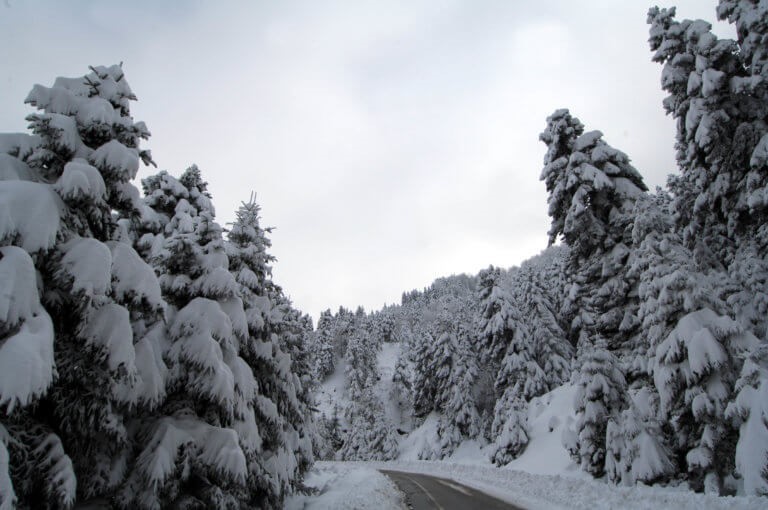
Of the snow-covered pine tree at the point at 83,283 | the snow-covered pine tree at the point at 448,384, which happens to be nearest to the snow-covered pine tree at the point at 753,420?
the snow-covered pine tree at the point at 83,283

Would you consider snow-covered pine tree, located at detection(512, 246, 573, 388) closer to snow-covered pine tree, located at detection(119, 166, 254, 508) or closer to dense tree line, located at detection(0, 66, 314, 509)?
snow-covered pine tree, located at detection(119, 166, 254, 508)

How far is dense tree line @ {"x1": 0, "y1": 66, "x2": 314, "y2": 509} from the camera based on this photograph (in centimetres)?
573

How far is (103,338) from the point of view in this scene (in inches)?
263

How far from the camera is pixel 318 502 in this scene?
1639 centimetres

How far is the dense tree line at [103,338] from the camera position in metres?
5.73

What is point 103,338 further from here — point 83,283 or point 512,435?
point 512,435

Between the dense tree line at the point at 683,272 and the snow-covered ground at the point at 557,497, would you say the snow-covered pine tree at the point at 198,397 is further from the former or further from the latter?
the dense tree line at the point at 683,272

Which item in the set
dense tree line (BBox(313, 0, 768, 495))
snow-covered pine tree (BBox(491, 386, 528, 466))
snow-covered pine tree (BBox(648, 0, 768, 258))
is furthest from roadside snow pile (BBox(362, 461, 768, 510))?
snow-covered pine tree (BBox(648, 0, 768, 258))

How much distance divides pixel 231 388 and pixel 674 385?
1369 cm

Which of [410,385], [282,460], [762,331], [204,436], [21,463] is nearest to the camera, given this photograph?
[21,463]

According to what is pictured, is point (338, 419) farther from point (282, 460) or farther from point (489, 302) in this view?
point (282, 460)

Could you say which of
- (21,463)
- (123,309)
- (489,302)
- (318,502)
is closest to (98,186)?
(123,309)

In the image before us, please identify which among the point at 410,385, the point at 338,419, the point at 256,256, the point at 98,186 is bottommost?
the point at 338,419

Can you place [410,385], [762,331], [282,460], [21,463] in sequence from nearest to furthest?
[21,463] → [282,460] → [762,331] → [410,385]
